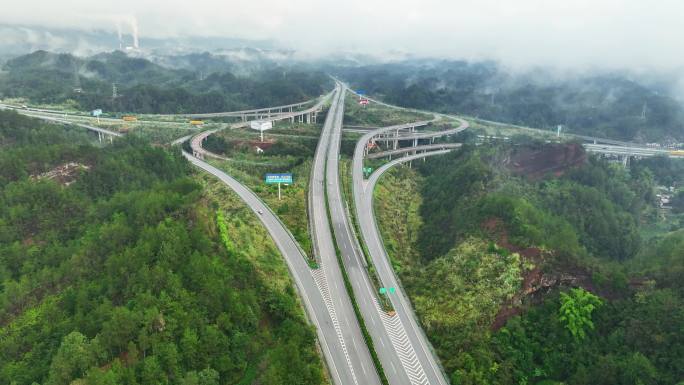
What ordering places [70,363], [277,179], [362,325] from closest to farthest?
[70,363] < [362,325] < [277,179]

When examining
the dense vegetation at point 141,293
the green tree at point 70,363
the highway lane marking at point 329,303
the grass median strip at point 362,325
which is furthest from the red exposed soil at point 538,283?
the green tree at point 70,363

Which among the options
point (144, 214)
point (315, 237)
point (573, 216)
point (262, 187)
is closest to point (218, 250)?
point (144, 214)

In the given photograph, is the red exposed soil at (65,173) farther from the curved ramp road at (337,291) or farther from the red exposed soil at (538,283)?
the red exposed soil at (538,283)

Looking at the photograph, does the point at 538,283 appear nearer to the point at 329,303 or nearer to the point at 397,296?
the point at 397,296

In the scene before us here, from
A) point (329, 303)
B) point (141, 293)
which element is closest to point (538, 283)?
point (329, 303)

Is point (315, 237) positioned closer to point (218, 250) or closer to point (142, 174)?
point (218, 250)

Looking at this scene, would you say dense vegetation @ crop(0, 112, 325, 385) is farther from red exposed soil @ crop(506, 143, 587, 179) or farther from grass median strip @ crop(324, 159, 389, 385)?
red exposed soil @ crop(506, 143, 587, 179)
